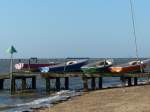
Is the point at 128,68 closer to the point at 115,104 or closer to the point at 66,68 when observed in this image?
the point at 66,68

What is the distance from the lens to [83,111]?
25.9 meters

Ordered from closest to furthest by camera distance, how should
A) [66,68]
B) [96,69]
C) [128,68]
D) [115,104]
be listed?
[115,104] < [128,68] < [96,69] < [66,68]

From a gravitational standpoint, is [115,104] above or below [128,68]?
below

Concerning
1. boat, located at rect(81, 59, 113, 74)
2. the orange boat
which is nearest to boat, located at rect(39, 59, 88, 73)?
boat, located at rect(81, 59, 113, 74)

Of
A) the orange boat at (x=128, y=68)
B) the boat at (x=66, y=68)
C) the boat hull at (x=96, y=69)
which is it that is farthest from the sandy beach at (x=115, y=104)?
the boat at (x=66, y=68)

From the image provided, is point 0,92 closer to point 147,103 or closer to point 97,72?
point 97,72

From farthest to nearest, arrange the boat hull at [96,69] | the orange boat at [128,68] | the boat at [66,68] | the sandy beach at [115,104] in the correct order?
Answer: 1. the boat at [66,68]
2. the boat hull at [96,69]
3. the orange boat at [128,68]
4. the sandy beach at [115,104]

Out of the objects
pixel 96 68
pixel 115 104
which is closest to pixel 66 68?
pixel 96 68

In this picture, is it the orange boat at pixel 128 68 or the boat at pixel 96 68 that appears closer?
the orange boat at pixel 128 68

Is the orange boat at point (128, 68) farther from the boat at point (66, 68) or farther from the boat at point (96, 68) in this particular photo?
the boat at point (66, 68)

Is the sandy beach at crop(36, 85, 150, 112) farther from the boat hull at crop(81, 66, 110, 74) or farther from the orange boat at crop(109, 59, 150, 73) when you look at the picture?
the boat hull at crop(81, 66, 110, 74)

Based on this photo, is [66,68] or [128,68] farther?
[66,68]

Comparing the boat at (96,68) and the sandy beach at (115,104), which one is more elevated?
the boat at (96,68)

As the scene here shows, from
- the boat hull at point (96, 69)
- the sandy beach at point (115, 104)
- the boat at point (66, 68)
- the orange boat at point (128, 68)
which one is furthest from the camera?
the boat at point (66, 68)
